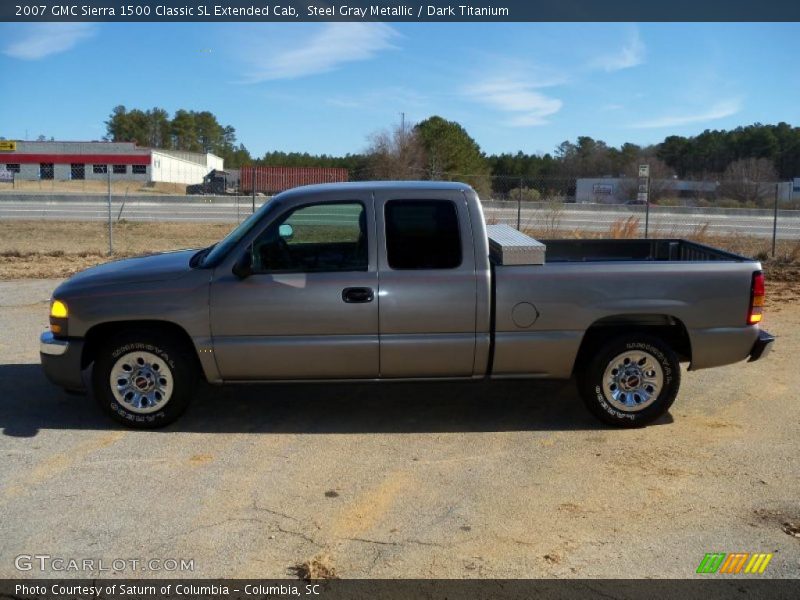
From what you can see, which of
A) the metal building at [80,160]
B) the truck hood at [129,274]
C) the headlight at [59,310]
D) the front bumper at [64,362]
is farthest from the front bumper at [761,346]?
the metal building at [80,160]

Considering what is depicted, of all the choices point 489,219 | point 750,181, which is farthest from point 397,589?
point 750,181

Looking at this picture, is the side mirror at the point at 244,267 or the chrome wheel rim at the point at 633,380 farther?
the chrome wheel rim at the point at 633,380

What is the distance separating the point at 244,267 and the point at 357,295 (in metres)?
0.85

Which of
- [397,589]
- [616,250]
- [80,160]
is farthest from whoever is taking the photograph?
[80,160]

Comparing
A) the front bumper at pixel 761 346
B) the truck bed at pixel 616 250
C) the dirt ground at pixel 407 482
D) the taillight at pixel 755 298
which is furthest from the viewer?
the truck bed at pixel 616 250

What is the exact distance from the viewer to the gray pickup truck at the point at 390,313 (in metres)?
5.78

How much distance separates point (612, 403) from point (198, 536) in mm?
3306

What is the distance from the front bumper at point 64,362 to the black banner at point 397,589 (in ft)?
7.60

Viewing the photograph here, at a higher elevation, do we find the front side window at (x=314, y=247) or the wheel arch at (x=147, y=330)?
the front side window at (x=314, y=247)

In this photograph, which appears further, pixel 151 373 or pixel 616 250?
pixel 616 250

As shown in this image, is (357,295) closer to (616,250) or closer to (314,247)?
(314,247)

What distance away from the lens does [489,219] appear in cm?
2428

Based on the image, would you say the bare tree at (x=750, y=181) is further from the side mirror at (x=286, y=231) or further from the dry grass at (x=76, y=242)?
the side mirror at (x=286, y=231)

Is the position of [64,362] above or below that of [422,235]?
below
